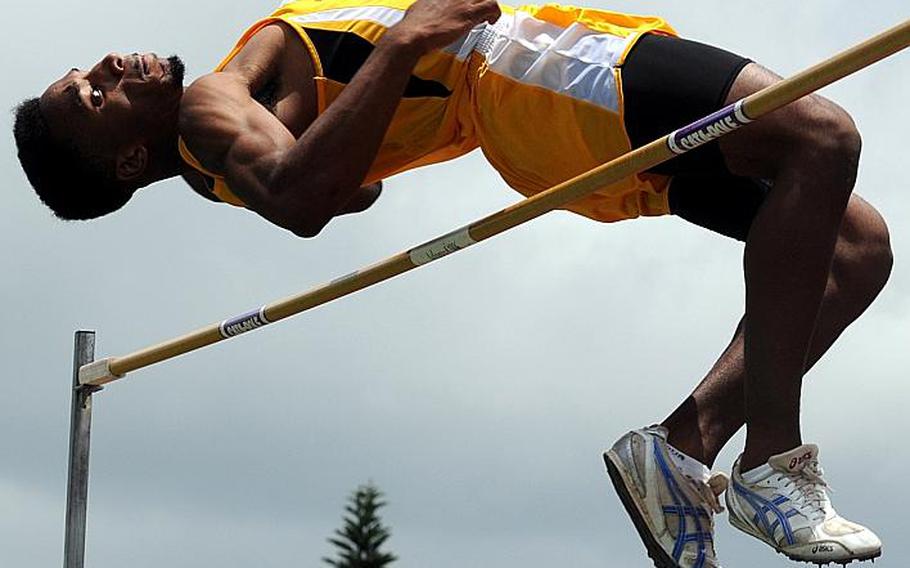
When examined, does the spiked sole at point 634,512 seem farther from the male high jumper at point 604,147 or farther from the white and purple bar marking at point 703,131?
the white and purple bar marking at point 703,131

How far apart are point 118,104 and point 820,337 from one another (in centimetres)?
200

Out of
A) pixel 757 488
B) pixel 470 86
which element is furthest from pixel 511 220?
pixel 757 488

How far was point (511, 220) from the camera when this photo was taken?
5441 mm

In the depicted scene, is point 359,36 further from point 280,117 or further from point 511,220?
point 511,220

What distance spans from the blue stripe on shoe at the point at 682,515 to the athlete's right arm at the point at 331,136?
1.03 metres

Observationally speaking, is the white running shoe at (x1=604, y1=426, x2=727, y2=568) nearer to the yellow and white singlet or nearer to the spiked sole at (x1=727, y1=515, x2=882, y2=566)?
the spiked sole at (x1=727, y1=515, x2=882, y2=566)

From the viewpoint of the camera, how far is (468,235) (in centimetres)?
557

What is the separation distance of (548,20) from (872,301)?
1121 mm

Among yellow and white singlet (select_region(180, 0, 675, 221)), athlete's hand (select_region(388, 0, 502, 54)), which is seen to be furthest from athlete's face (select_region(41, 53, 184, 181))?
athlete's hand (select_region(388, 0, 502, 54))

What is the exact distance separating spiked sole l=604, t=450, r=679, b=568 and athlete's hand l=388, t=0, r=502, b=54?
113cm

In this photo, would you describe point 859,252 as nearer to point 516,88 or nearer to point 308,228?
point 516,88

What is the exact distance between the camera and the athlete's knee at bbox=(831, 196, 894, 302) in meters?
5.61

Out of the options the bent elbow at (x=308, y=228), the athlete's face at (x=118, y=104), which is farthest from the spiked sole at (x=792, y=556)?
the athlete's face at (x=118, y=104)

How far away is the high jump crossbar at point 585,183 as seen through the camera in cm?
468
